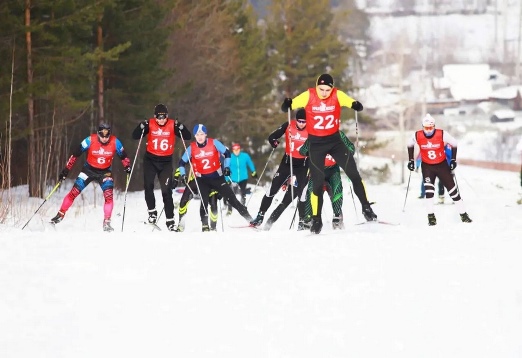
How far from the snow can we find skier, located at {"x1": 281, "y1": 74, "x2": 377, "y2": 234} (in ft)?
6.27

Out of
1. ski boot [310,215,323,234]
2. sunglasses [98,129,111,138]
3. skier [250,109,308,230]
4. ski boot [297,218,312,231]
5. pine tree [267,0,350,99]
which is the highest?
pine tree [267,0,350,99]

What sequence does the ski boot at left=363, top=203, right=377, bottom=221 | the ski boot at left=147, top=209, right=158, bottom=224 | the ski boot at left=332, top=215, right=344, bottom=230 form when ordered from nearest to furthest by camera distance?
the ski boot at left=363, top=203, right=377, bottom=221
the ski boot at left=332, top=215, right=344, bottom=230
the ski boot at left=147, top=209, right=158, bottom=224

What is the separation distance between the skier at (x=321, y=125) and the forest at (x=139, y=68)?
12.6 ft

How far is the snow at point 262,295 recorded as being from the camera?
5480 mm

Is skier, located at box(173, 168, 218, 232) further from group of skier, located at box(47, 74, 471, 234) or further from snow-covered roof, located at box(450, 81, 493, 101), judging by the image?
snow-covered roof, located at box(450, 81, 493, 101)

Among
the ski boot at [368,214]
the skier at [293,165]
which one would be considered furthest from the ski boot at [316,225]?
the skier at [293,165]

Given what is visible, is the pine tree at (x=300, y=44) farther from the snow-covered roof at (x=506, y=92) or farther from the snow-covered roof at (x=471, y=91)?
the snow-covered roof at (x=471, y=91)

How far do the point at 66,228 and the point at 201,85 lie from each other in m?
24.1

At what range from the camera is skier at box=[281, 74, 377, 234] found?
1025cm

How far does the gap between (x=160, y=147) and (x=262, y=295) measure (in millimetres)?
7131

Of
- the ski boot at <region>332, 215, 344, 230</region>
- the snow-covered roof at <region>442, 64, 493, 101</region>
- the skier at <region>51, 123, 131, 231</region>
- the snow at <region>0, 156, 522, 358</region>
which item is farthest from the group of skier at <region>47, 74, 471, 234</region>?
the snow-covered roof at <region>442, 64, 493, 101</region>

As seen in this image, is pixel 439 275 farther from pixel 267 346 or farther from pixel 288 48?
pixel 288 48

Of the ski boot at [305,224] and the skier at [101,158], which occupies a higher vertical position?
the skier at [101,158]

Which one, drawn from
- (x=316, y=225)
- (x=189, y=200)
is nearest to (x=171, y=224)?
(x=189, y=200)
